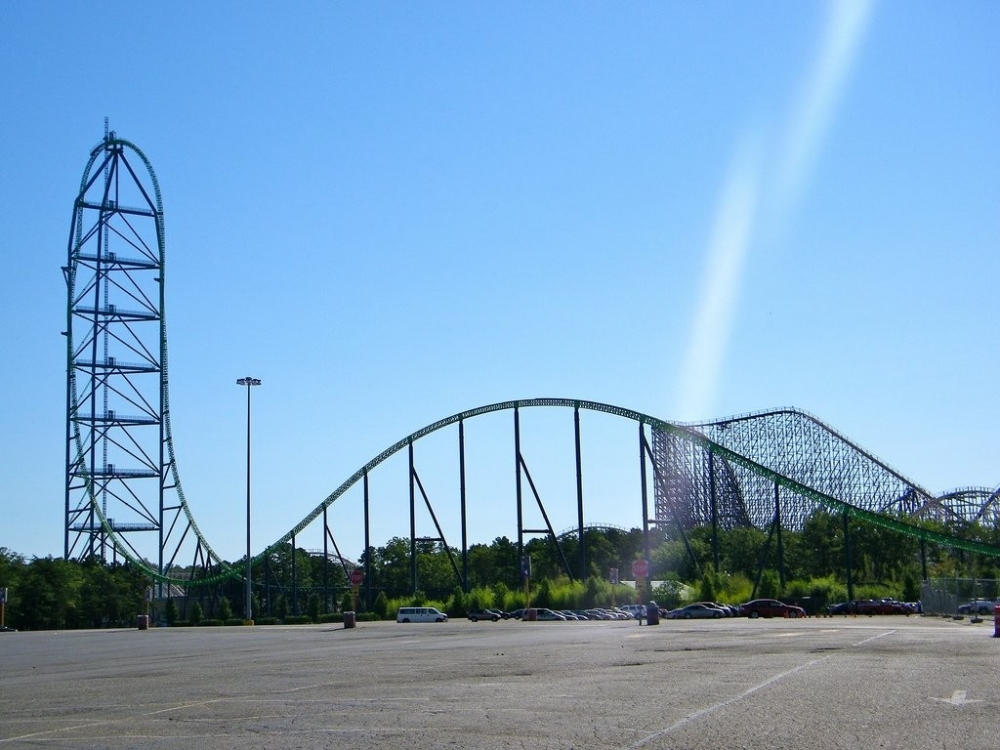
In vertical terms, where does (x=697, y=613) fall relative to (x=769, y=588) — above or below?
below

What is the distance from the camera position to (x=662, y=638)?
26047 millimetres

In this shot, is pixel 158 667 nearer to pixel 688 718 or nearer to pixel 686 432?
pixel 688 718

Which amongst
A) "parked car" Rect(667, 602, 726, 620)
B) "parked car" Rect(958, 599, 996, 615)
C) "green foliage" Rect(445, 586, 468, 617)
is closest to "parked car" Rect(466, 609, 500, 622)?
"green foliage" Rect(445, 586, 468, 617)

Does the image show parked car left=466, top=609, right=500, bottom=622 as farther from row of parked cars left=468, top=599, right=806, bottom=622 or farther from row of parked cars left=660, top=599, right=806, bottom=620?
row of parked cars left=660, top=599, right=806, bottom=620

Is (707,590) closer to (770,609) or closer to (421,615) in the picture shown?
(770,609)

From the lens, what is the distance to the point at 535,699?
11945 millimetres

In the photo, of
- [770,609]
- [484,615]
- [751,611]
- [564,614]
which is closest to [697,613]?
→ [751,611]

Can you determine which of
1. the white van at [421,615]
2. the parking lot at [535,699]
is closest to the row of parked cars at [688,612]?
the white van at [421,615]

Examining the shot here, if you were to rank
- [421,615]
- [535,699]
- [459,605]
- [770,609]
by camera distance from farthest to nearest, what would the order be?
[459,605] → [421,615] → [770,609] → [535,699]

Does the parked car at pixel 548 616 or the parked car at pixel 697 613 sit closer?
the parked car at pixel 697 613

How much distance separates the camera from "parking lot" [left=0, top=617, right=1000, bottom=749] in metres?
9.10

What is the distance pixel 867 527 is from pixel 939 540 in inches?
669

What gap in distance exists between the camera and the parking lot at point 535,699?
358 inches

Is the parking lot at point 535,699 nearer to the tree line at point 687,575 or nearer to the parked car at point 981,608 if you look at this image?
the parked car at point 981,608
